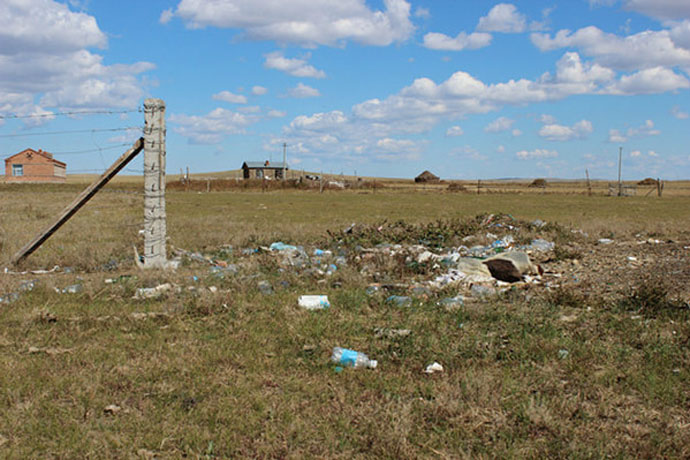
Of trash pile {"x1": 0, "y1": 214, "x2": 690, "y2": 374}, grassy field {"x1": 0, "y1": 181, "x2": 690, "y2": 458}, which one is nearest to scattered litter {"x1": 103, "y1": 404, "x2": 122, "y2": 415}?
grassy field {"x1": 0, "y1": 181, "x2": 690, "y2": 458}

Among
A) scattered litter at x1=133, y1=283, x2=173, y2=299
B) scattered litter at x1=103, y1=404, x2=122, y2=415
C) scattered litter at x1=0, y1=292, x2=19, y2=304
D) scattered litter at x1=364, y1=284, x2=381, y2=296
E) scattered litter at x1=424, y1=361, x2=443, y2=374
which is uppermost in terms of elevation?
scattered litter at x1=364, y1=284, x2=381, y2=296

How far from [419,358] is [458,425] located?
3.57 feet

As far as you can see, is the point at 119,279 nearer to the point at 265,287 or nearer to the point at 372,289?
the point at 265,287

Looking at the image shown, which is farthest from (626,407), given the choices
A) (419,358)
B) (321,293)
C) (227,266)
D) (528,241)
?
(528,241)

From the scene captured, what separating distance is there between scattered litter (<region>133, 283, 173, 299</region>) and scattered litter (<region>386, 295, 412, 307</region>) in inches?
104

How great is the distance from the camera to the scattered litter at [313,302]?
19.7 ft

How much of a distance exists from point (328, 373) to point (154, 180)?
4902mm

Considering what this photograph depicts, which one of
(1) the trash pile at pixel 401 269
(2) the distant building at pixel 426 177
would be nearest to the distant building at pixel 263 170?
(2) the distant building at pixel 426 177

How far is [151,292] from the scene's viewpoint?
645cm

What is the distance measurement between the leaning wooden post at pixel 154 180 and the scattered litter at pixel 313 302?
2.95 metres

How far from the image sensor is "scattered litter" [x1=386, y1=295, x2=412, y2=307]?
6.15 metres

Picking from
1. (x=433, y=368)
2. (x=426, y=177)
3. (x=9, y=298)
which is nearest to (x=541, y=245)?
(x=433, y=368)

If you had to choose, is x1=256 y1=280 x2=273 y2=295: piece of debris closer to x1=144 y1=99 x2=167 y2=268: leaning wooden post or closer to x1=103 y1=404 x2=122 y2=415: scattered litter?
x1=144 y1=99 x2=167 y2=268: leaning wooden post

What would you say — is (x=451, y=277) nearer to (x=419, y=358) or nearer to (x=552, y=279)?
(x=552, y=279)
